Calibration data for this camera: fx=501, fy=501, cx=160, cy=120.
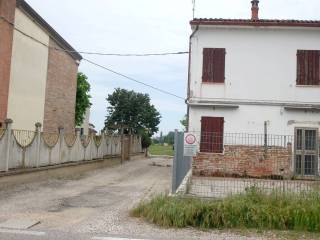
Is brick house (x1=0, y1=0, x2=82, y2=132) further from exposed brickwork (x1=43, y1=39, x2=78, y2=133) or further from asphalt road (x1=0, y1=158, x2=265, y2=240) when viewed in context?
asphalt road (x1=0, y1=158, x2=265, y2=240)

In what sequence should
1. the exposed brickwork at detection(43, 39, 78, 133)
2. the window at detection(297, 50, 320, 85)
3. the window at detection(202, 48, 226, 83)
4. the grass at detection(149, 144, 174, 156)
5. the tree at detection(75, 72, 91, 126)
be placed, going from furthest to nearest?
the grass at detection(149, 144, 174, 156) → the tree at detection(75, 72, 91, 126) → the exposed brickwork at detection(43, 39, 78, 133) → the window at detection(202, 48, 226, 83) → the window at detection(297, 50, 320, 85)

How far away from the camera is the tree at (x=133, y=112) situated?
1967 inches

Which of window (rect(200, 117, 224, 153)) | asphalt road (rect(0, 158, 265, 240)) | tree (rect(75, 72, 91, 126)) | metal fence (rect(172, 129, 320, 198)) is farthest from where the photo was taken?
tree (rect(75, 72, 91, 126))

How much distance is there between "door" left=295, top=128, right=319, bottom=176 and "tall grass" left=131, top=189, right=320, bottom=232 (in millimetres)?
7918

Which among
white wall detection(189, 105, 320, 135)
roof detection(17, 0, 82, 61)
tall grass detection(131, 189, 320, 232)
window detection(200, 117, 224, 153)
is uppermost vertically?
roof detection(17, 0, 82, 61)

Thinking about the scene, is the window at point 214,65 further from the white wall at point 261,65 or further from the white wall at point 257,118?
the white wall at point 257,118

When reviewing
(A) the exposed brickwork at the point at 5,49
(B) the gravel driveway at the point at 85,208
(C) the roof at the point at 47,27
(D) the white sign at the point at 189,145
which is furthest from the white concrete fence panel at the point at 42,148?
(D) the white sign at the point at 189,145

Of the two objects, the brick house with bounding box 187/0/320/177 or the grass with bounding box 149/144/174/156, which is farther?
the grass with bounding box 149/144/174/156

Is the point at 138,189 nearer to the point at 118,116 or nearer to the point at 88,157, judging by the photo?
the point at 88,157

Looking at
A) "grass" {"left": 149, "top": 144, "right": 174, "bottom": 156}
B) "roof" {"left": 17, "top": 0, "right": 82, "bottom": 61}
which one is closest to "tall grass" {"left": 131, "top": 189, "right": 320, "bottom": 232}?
"roof" {"left": 17, "top": 0, "right": 82, "bottom": 61}

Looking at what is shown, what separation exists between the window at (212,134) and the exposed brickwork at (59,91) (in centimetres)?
1047

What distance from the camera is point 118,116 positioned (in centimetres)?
5038

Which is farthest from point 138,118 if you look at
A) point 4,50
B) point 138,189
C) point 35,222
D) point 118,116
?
point 35,222

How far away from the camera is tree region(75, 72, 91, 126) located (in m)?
36.2
